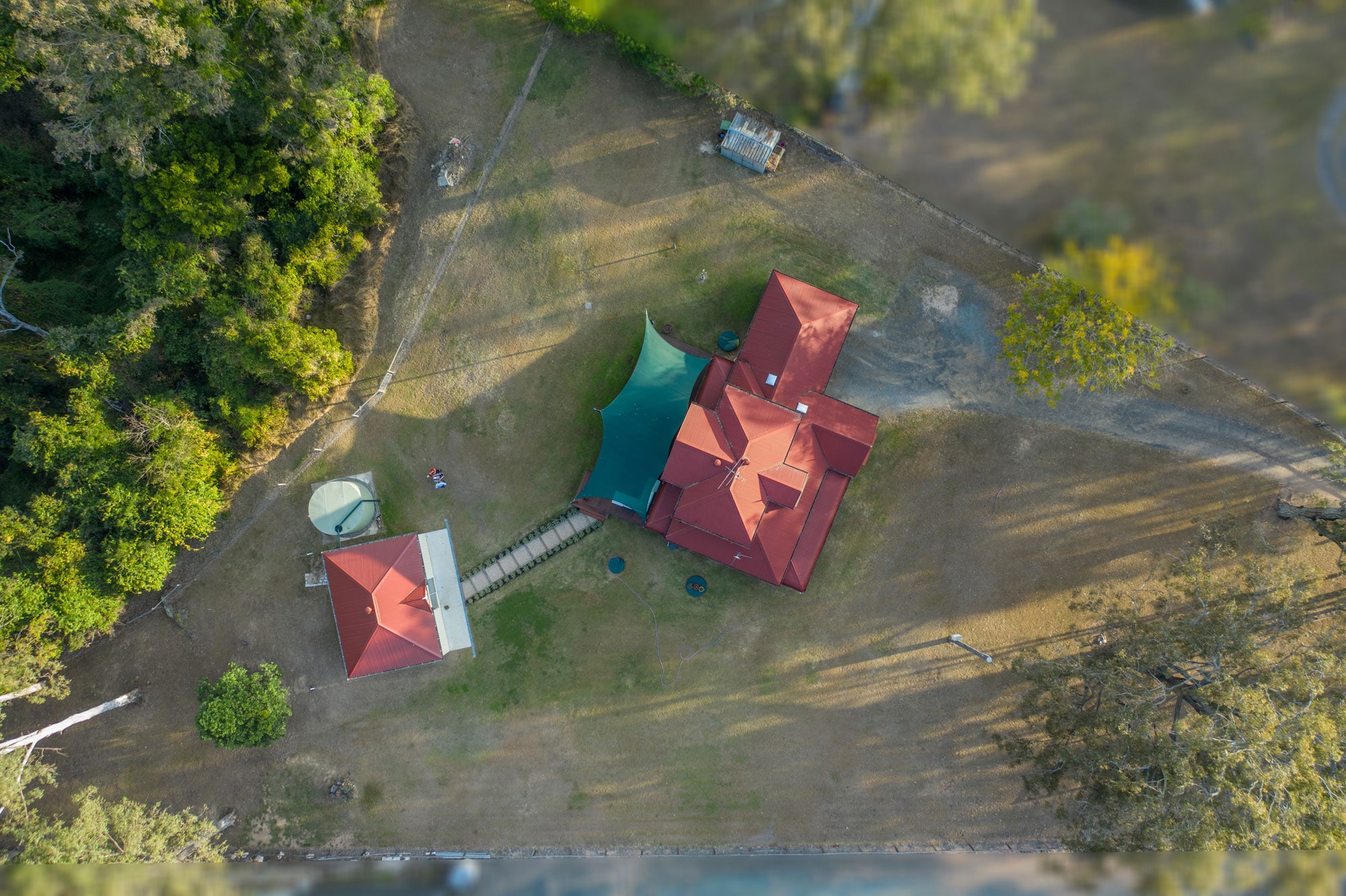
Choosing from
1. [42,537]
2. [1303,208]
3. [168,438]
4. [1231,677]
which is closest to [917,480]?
[1231,677]

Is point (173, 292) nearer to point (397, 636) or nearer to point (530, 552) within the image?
point (397, 636)

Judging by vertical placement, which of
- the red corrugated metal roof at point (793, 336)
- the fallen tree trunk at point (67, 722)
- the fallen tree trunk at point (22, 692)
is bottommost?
the fallen tree trunk at point (67, 722)

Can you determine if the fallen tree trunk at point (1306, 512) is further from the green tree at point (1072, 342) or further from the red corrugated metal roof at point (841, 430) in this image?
the red corrugated metal roof at point (841, 430)

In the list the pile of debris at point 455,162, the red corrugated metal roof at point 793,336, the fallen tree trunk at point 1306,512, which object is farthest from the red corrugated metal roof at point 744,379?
the fallen tree trunk at point 1306,512

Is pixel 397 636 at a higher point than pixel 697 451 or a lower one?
lower

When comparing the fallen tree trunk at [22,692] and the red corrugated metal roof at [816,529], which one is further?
the red corrugated metal roof at [816,529]

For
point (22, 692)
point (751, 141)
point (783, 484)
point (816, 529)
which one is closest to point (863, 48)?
point (783, 484)
